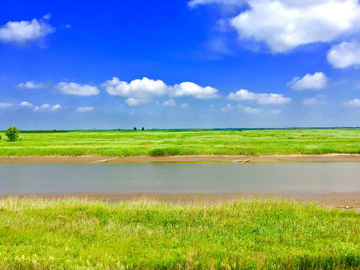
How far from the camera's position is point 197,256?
544 centimetres

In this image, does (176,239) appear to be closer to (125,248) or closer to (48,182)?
Result: (125,248)

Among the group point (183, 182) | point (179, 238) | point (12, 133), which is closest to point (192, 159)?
point (183, 182)

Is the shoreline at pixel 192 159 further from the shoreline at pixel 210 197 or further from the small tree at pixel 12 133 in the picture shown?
the small tree at pixel 12 133

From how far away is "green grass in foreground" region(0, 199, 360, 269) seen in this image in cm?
527

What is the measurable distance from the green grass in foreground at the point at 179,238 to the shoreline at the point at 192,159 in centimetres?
2214

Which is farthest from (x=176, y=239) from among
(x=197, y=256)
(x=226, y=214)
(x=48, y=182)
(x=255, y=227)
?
(x=48, y=182)

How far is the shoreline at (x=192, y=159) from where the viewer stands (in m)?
31.7

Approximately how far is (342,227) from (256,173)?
1575 cm

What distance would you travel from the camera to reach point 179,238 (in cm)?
661

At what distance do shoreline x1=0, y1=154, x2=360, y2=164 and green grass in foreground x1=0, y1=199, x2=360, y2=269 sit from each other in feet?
72.7


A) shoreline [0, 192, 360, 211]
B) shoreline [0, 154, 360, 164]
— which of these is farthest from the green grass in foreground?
shoreline [0, 154, 360, 164]

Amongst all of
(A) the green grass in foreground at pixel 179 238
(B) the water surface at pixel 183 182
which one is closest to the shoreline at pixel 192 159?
(B) the water surface at pixel 183 182

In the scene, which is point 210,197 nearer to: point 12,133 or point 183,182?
point 183,182

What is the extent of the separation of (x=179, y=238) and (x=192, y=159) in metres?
26.2
